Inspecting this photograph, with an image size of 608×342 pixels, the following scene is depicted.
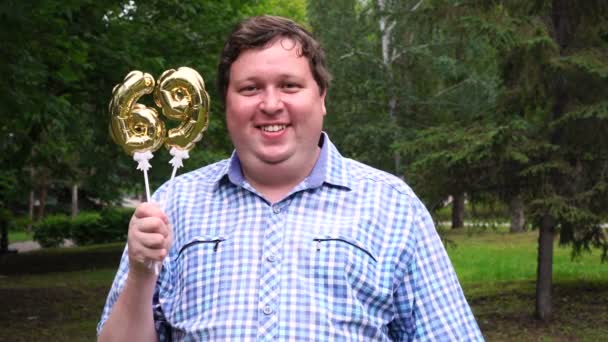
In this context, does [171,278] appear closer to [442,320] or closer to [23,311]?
[442,320]

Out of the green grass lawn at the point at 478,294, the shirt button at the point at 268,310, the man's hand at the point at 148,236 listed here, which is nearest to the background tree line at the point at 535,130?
the green grass lawn at the point at 478,294

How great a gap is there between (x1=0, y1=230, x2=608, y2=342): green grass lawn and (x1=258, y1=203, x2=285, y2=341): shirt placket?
7.65 m

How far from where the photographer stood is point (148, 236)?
6.69ft

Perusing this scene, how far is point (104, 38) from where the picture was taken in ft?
38.9

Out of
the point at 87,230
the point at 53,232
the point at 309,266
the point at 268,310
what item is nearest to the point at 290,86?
the point at 309,266

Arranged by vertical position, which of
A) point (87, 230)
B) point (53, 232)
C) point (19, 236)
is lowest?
point (19, 236)

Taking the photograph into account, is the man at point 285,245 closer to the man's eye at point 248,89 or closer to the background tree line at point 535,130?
the man's eye at point 248,89

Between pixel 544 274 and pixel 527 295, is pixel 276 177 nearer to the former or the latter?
pixel 544 274

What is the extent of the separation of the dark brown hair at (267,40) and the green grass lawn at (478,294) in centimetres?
764

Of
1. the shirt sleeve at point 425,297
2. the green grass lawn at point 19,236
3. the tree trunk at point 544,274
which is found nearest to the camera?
the shirt sleeve at point 425,297

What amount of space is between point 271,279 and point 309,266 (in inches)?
3.8

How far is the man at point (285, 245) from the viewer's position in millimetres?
2199

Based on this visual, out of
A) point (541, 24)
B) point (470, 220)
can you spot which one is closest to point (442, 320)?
point (541, 24)

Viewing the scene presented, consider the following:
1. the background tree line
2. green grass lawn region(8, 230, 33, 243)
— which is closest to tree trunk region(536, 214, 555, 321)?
the background tree line
